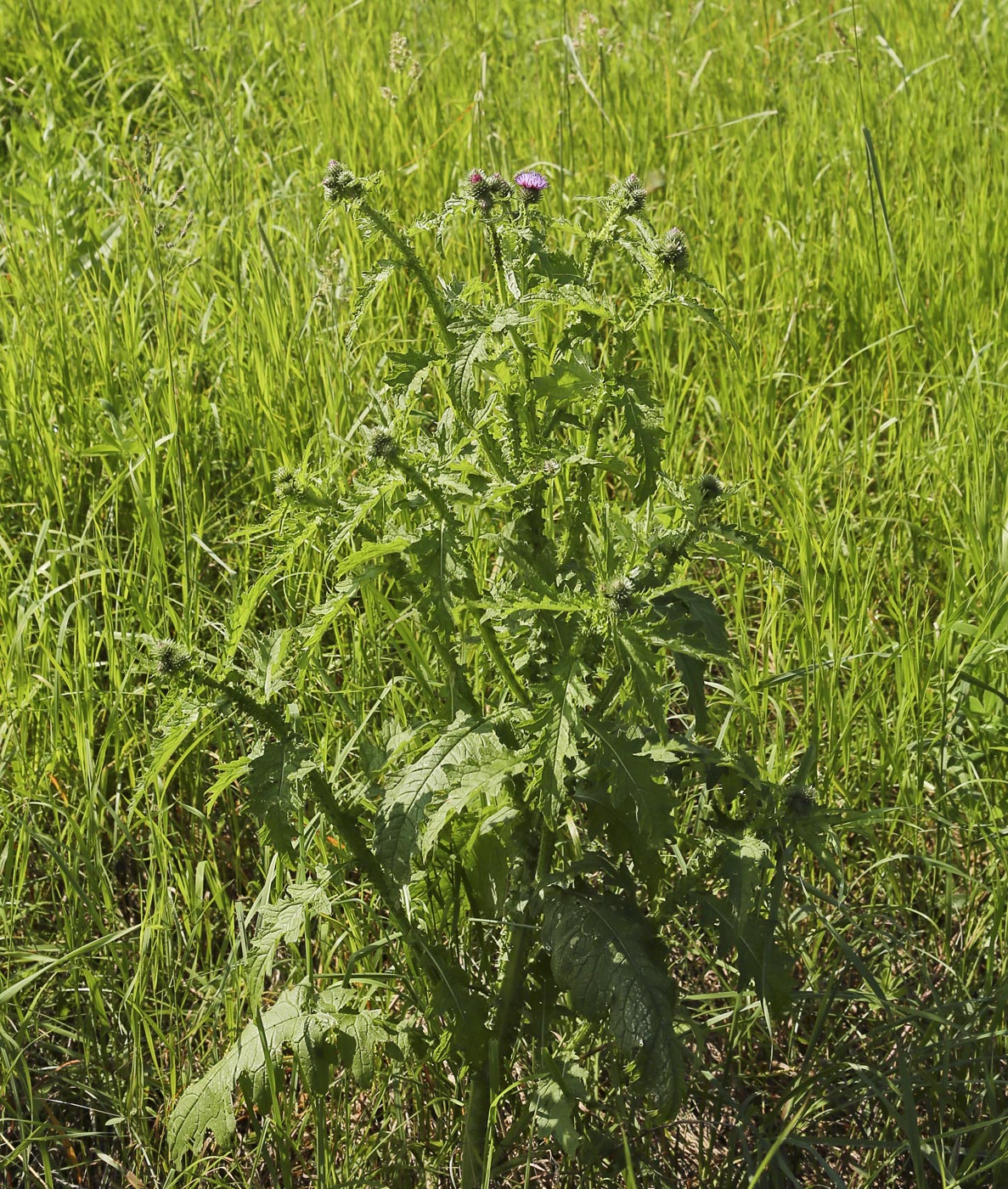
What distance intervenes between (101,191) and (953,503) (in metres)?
2.71

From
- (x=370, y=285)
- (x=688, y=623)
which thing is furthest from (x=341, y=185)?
(x=688, y=623)

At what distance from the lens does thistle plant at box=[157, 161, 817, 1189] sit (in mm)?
1499

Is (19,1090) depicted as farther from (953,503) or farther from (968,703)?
(953,503)

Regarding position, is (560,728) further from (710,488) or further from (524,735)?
(710,488)

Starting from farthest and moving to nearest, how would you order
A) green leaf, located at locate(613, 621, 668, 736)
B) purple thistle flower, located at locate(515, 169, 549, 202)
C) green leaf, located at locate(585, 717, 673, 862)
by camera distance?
purple thistle flower, located at locate(515, 169, 549, 202)
green leaf, located at locate(585, 717, 673, 862)
green leaf, located at locate(613, 621, 668, 736)

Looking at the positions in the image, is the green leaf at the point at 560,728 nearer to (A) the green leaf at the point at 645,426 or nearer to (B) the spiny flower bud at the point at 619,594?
(B) the spiny flower bud at the point at 619,594

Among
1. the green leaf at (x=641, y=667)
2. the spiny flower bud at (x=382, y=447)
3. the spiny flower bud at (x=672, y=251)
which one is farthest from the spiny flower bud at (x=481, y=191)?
the green leaf at (x=641, y=667)

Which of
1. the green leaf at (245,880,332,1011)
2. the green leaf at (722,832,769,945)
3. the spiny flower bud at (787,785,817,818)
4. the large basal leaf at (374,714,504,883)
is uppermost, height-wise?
the large basal leaf at (374,714,504,883)

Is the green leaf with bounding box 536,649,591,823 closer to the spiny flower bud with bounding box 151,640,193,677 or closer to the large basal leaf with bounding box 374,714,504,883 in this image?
the large basal leaf with bounding box 374,714,504,883

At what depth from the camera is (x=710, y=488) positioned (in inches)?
59.4

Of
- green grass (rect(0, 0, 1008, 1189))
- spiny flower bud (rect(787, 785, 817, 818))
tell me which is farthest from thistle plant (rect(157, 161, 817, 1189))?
green grass (rect(0, 0, 1008, 1189))

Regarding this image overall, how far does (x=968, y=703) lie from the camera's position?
2.33 m

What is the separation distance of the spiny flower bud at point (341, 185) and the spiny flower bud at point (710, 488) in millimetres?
602

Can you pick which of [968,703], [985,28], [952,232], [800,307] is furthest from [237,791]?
[985,28]
